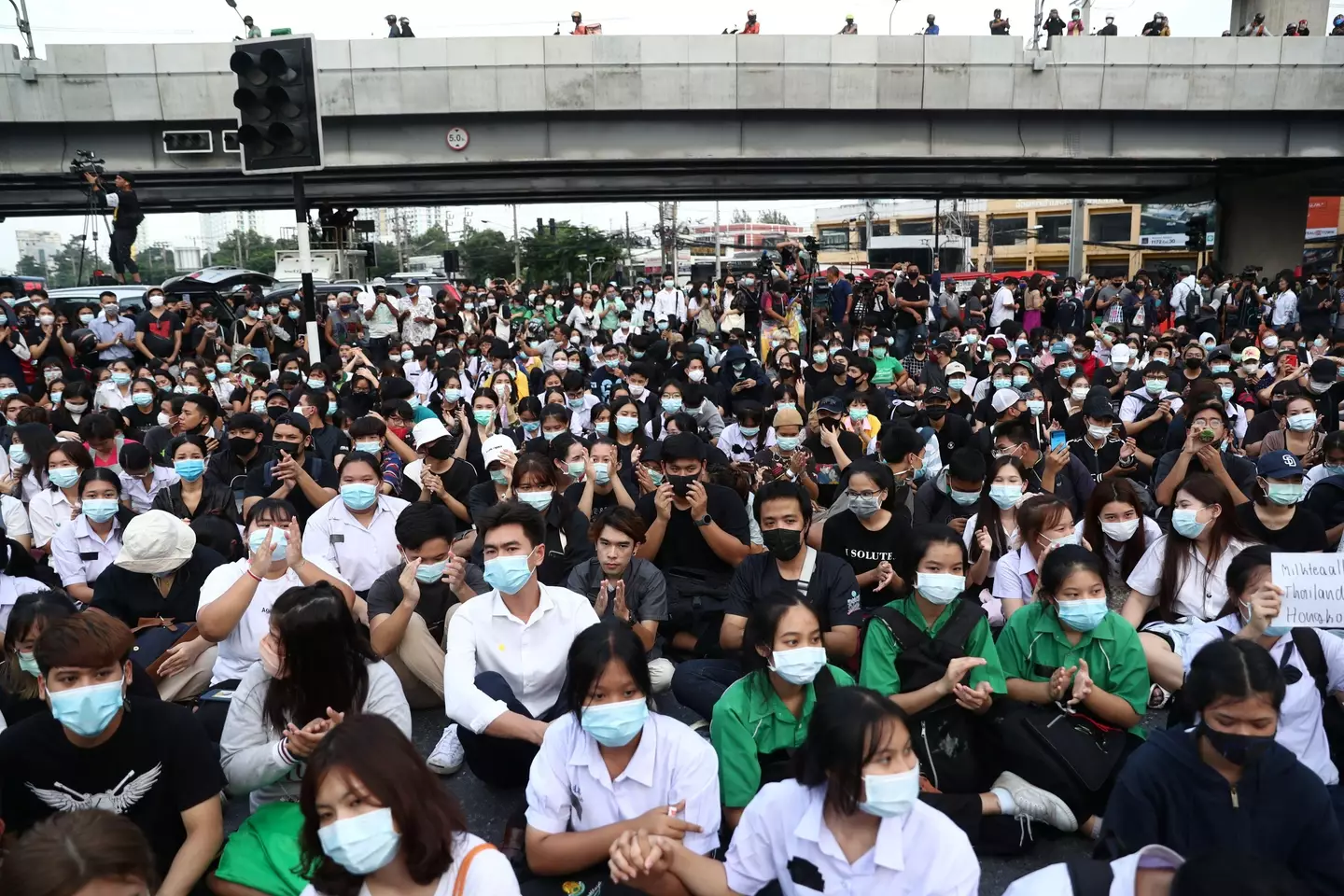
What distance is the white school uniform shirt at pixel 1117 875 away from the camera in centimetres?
210

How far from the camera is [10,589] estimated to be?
4.63 meters

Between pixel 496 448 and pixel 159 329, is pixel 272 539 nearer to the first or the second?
pixel 496 448

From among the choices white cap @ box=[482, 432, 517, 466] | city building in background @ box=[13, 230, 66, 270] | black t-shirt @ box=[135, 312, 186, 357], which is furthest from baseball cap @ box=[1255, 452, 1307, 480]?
city building in background @ box=[13, 230, 66, 270]

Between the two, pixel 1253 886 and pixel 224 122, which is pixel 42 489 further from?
pixel 224 122

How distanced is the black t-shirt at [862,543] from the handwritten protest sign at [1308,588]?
193cm

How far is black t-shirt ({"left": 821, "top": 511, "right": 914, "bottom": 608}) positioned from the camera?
5191 millimetres

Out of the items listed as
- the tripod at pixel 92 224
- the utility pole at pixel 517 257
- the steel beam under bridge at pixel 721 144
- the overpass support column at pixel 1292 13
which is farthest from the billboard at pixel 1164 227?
the tripod at pixel 92 224

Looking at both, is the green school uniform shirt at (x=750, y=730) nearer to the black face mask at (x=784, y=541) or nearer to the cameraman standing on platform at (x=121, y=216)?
the black face mask at (x=784, y=541)

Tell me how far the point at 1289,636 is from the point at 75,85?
23340mm

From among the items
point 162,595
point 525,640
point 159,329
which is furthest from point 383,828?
point 159,329

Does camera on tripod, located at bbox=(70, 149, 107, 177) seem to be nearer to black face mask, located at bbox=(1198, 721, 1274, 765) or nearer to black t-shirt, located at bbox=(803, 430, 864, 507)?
black t-shirt, located at bbox=(803, 430, 864, 507)

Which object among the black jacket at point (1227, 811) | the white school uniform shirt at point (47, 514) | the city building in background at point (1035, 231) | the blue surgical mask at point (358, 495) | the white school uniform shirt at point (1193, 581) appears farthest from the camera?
the city building in background at point (1035, 231)

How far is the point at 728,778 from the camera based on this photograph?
134 inches

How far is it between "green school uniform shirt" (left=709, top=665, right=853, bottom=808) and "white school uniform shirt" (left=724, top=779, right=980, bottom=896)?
706 millimetres
